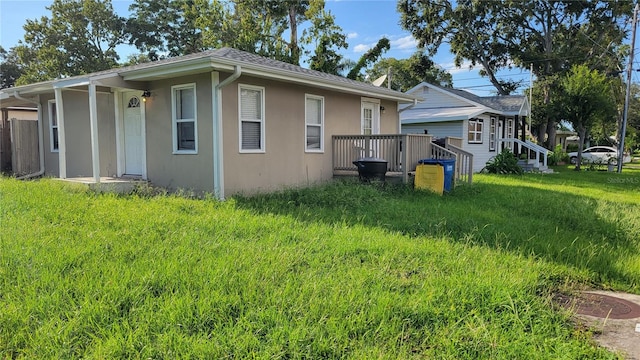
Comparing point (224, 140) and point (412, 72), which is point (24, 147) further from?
point (412, 72)

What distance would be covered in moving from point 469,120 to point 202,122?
551 inches

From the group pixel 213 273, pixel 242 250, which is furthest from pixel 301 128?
pixel 213 273

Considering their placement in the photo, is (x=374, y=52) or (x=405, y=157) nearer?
(x=405, y=157)

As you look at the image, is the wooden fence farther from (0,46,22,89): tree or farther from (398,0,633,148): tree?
(0,46,22,89): tree

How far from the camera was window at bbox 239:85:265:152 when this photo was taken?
8500 mm

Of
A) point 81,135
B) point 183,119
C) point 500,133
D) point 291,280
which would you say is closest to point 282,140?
point 183,119

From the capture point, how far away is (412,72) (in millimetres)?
32969

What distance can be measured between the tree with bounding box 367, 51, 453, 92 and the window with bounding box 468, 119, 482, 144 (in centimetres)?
1059

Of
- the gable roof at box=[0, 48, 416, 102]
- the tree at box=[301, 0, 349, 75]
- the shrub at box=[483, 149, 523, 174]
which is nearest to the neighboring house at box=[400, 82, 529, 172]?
the shrub at box=[483, 149, 523, 174]

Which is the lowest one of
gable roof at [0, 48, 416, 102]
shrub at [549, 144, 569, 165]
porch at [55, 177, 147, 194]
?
porch at [55, 177, 147, 194]

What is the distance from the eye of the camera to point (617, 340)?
9.65ft

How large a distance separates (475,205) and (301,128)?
4.44m

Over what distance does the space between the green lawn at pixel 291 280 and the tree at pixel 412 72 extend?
24.4 m

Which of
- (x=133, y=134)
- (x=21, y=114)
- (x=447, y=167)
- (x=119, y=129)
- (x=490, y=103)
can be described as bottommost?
(x=447, y=167)
